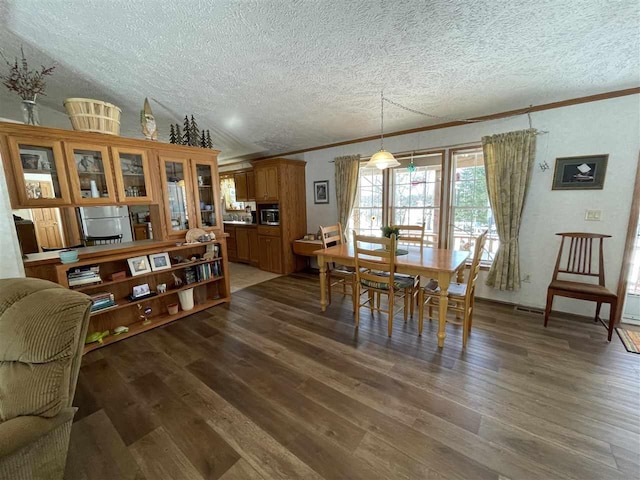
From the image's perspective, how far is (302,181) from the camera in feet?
17.0

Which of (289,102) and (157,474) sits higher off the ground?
(289,102)

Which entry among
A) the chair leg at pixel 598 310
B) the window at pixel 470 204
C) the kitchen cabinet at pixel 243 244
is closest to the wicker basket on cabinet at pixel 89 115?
the kitchen cabinet at pixel 243 244

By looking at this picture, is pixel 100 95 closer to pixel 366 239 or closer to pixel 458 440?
pixel 366 239

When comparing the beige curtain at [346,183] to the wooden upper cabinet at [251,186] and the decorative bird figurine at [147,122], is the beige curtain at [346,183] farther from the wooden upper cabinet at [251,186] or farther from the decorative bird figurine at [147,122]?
the decorative bird figurine at [147,122]

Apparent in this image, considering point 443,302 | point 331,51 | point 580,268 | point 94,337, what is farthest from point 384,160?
point 94,337

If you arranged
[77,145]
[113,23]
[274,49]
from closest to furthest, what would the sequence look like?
1. [113,23]
2. [274,49]
3. [77,145]

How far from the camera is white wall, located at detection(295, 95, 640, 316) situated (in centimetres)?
259

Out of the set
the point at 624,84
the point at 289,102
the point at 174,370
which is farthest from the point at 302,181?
the point at 624,84

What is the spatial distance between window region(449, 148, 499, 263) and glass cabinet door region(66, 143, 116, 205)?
409 centimetres

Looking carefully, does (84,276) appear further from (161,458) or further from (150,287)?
(161,458)

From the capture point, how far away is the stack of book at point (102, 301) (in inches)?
98.0

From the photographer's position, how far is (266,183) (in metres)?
5.02

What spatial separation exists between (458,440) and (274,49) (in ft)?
10.1

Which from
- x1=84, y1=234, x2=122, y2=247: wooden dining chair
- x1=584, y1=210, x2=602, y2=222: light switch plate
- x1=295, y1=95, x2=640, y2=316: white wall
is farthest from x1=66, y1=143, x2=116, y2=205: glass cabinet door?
x1=584, y1=210, x2=602, y2=222: light switch plate
